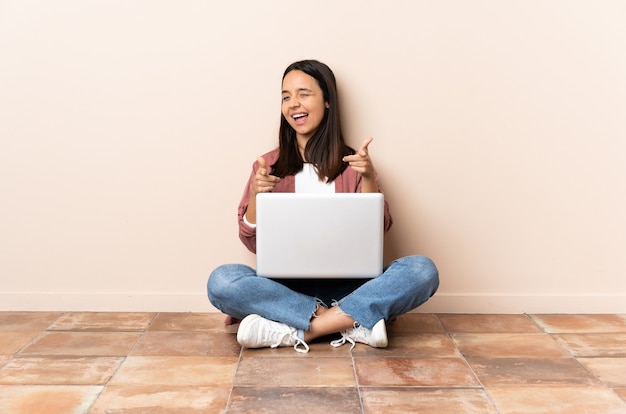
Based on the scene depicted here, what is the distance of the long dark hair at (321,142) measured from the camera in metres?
2.29

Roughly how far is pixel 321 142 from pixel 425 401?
97 centimetres

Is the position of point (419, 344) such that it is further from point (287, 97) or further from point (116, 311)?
point (116, 311)

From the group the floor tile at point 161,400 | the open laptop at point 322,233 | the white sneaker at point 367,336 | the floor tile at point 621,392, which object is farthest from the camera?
the white sneaker at point 367,336

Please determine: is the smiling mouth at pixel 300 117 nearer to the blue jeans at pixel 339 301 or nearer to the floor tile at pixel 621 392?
the blue jeans at pixel 339 301

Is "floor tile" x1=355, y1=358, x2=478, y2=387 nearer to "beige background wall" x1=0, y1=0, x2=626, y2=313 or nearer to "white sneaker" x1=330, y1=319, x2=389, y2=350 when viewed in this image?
"white sneaker" x1=330, y1=319, x2=389, y2=350

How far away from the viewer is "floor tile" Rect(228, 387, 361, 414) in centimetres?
161

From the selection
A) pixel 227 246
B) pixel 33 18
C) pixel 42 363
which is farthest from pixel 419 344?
pixel 33 18

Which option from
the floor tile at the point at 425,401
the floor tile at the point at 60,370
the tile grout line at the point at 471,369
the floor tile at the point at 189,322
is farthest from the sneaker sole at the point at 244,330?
the tile grout line at the point at 471,369

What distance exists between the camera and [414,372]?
6.12 ft

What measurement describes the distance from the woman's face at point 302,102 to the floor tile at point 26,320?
3.44 feet

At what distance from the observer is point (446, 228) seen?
2.45 metres

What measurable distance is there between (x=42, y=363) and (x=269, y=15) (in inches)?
50.7

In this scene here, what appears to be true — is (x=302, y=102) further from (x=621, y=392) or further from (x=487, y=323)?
(x=621, y=392)

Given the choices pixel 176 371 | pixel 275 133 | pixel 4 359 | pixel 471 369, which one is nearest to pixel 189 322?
pixel 176 371
